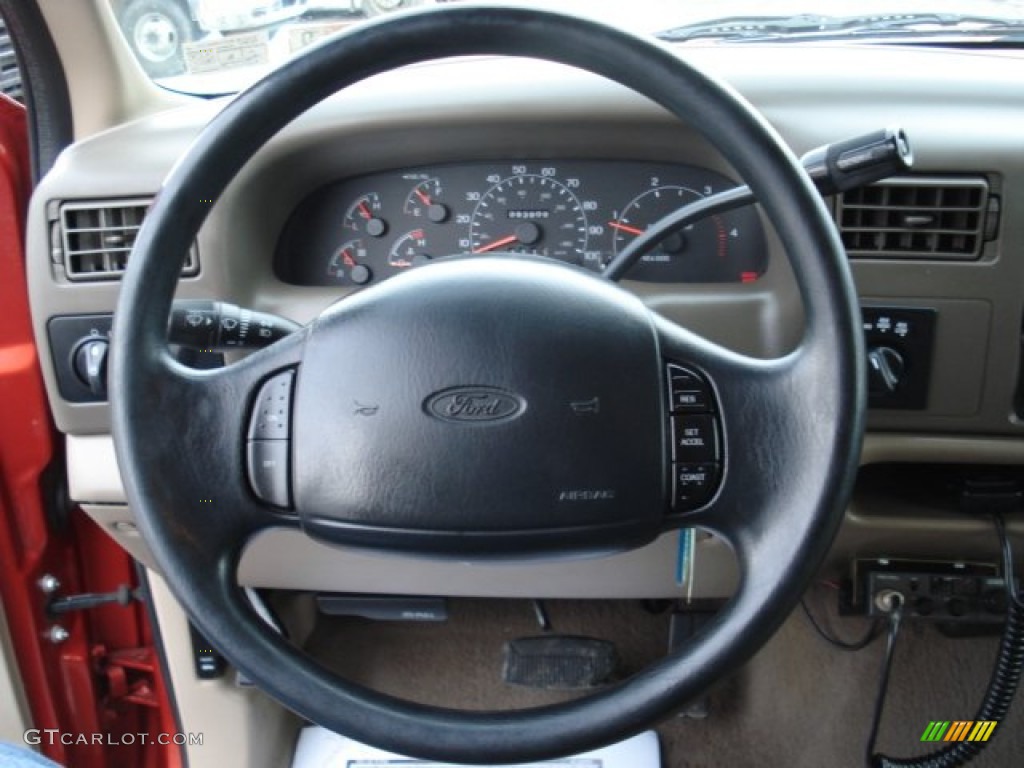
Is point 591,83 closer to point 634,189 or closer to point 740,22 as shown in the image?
point 634,189

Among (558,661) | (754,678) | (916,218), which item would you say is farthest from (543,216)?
(754,678)

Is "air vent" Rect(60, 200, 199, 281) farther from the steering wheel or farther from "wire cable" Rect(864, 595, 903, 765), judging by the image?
"wire cable" Rect(864, 595, 903, 765)

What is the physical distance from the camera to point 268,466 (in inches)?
32.4

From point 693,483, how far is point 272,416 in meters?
0.33

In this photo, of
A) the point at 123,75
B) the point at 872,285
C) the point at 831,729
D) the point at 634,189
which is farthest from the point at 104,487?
the point at 831,729

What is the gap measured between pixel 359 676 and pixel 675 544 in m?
0.71

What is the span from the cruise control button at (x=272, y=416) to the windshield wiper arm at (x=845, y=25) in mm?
867

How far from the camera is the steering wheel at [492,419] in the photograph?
2.43 ft

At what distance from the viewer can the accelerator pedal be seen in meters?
1.65

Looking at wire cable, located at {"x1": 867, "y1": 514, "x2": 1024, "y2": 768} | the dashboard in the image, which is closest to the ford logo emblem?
the dashboard

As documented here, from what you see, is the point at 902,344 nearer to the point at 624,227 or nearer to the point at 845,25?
the point at 624,227

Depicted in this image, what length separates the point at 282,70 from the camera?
2.55 feet

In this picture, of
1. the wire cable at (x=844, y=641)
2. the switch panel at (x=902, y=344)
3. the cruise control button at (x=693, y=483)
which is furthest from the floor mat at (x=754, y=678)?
the cruise control button at (x=693, y=483)

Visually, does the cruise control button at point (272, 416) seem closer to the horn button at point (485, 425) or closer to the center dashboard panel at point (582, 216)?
the horn button at point (485, 425)
